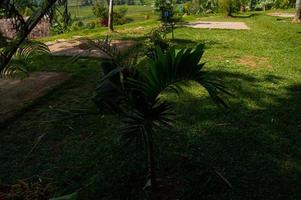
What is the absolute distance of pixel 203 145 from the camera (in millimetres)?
3844

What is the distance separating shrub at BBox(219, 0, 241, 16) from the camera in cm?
1785

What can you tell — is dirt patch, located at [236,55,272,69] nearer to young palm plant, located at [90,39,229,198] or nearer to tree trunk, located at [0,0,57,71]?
young palm plant, located at [90,39,229,198]

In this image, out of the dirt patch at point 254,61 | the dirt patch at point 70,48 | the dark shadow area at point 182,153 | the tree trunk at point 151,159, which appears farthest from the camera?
the dirt patch at point 70,48

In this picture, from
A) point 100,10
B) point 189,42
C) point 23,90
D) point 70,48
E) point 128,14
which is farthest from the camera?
point 128,14

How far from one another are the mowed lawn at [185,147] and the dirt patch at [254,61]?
1.29 metres

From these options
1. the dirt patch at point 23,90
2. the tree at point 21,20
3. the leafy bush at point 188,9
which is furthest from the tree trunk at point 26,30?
the leafy bush at point 188,9

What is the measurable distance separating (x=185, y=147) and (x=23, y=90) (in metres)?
3.12

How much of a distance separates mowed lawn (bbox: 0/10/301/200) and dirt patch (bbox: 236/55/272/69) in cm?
129

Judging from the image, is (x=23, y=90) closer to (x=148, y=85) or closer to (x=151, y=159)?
(x=151, y=159)

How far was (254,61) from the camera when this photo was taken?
7.89 metres

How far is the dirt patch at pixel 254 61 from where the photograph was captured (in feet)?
24.6

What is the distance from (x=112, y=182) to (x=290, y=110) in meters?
2.81

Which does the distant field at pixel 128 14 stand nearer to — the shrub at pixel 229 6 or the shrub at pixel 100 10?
the shrub at pixel 100 10

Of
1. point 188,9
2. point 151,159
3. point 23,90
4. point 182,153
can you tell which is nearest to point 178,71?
point 151,159
